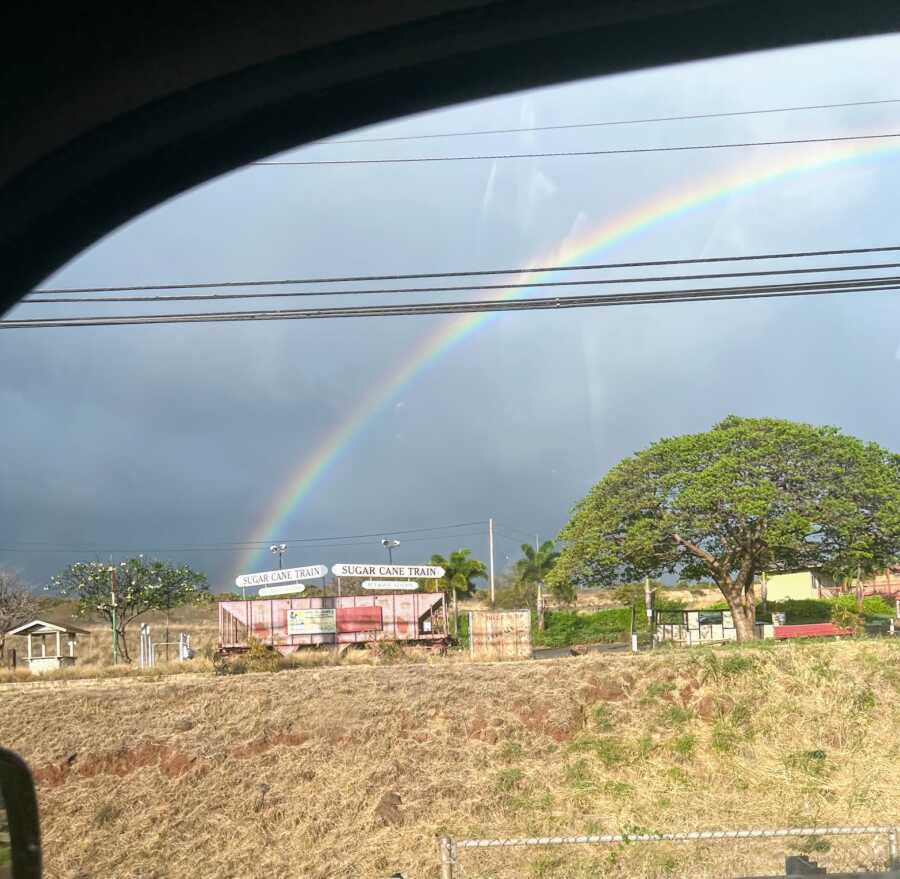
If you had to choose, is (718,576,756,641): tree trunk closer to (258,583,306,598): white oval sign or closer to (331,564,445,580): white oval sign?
(331,564,445,580): white oval sign

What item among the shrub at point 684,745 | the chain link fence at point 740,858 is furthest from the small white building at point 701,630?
the chain link fence at point 740,858

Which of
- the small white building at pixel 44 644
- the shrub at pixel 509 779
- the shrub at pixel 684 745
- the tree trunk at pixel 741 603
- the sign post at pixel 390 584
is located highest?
the sign post at pixel 390 584

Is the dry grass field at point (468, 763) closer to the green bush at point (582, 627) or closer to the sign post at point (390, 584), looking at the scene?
the sign post at point (390, 584)

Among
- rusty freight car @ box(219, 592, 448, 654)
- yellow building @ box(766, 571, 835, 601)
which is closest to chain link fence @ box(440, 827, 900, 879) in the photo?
rusty freight car @ box(219, 592, 448, 654)

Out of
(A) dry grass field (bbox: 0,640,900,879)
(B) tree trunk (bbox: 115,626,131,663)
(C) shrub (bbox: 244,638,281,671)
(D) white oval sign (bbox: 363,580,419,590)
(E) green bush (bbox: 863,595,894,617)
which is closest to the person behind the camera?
(A) dry grass field (bbox: 0,640,900,879)

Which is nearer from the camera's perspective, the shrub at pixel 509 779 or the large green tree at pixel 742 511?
the shrub at pixel 509 779

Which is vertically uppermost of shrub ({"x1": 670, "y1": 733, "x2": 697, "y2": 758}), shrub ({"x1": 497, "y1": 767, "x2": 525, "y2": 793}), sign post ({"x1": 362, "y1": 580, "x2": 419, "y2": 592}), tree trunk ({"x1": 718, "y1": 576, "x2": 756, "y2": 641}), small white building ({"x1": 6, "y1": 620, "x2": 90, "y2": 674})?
sign post ({"x1": 362, "y1": 580, "x2": 419, "y2": 592})

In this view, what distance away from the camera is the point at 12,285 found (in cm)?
321

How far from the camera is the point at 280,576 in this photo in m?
36.0

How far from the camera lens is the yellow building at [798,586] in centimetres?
6844

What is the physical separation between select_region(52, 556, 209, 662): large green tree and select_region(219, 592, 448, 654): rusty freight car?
38.3 ft

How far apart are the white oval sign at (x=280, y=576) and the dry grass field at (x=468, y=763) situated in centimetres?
1318

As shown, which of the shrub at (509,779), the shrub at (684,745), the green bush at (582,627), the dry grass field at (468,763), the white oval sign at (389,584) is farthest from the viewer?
the green bush at (582,627)

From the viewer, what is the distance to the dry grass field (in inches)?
537
